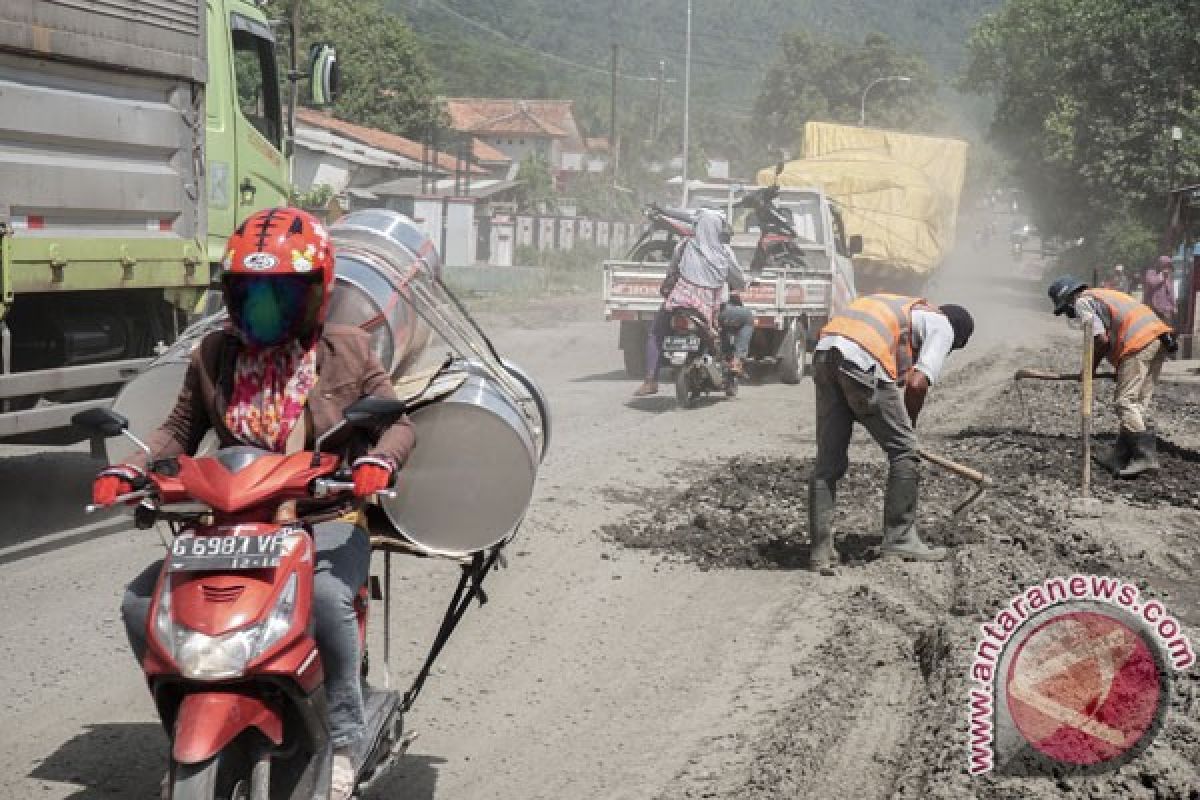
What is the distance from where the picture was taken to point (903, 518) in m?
8.23

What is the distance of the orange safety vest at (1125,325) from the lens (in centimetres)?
1167

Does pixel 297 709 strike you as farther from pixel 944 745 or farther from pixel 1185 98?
pixel 1185 98

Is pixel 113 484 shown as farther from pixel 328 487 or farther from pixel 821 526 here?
pixel 821 526

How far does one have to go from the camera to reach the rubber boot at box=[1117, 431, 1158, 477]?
11828 mm

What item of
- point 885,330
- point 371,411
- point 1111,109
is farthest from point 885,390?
point 1111,109

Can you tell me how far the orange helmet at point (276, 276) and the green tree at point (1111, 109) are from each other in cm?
3994

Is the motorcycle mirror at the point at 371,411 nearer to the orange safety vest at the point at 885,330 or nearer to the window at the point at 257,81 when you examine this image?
the orange safety vest at the point at 885,330

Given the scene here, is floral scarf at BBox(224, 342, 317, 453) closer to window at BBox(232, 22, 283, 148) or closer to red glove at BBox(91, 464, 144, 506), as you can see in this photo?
red glove at BBox(91, 464, 144, 506)

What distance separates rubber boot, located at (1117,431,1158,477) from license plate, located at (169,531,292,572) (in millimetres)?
9286

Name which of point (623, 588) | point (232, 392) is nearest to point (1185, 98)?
point (623, 588)

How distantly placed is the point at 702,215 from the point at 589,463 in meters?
4.16

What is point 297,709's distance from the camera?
3.98 meters

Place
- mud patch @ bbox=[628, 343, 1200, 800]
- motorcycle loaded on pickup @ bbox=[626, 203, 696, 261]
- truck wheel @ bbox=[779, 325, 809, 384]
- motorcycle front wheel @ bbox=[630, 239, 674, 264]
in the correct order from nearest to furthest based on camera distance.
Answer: mud patch @ bbox=[628, 343, 1200, 800] → motorcycle loaded on pickup @ bbox=[626, 203, 696, 261] → truck wheel @ bbox=[779, 325, 809, 384] → motorcycle front wheel @ bbox=[630, 239, 674, 264]

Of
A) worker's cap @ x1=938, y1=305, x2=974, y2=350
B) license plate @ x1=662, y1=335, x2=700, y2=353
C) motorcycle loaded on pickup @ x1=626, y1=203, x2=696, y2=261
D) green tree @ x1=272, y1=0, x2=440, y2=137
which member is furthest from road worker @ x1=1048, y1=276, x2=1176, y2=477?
green tree @ x1=272, y1=0, x2=440, y2=137
